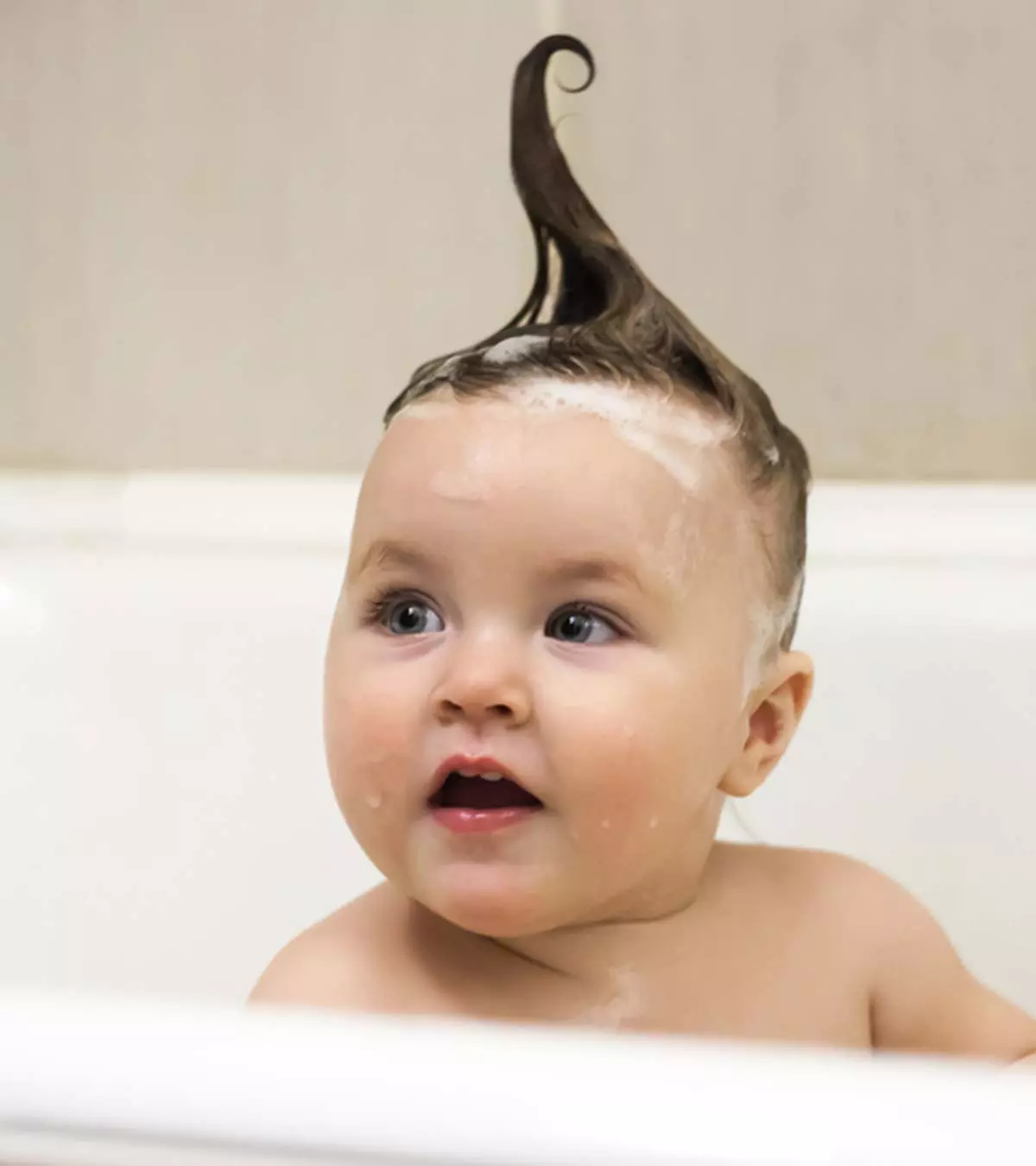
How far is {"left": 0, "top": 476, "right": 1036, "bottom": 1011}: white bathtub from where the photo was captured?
0.97m

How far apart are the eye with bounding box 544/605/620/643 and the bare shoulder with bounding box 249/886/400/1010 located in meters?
0.18

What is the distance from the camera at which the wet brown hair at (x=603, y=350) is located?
0.61 m

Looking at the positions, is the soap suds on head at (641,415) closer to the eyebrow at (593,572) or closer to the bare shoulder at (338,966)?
the eyebrow at (593,572)

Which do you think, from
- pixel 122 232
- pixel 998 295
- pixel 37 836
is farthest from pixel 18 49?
pixel 998 295

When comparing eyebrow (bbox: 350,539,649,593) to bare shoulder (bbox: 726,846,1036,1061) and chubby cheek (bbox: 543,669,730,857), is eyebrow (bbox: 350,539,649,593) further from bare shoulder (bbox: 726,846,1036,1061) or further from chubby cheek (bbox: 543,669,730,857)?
bare shoulder (bbox: 726,846,1036,1061)

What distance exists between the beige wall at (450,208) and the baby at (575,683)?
19.0 inches

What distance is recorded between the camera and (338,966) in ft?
2.06

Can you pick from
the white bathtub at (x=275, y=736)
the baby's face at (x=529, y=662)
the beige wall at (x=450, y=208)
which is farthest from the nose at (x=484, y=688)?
the beige wall at (x=450, y=208)

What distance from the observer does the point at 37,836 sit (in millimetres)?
1035

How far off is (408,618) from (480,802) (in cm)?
8

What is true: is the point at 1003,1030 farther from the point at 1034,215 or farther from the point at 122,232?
the point at 122,232

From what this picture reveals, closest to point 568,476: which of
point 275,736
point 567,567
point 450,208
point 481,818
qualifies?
point 567,567

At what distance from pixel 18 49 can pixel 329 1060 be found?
106 cm

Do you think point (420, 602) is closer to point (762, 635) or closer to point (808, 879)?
point (762, 635)
